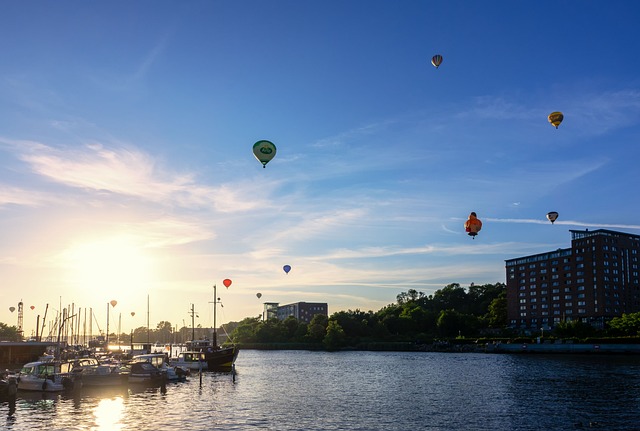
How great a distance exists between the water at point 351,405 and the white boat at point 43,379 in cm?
129

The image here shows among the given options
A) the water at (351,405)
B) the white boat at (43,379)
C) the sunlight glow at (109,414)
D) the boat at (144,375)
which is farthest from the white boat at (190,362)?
the sunlight glow at (109,414)

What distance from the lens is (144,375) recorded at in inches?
3167

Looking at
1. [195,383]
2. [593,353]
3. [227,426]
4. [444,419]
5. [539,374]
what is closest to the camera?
[227,426]

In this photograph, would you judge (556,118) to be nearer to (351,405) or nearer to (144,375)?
(351,405)

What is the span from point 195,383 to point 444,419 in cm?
4370

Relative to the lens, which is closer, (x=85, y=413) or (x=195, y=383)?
(x=85, y=413)

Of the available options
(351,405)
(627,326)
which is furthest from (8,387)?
(627,326)

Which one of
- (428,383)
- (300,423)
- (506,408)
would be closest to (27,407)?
(300,423)

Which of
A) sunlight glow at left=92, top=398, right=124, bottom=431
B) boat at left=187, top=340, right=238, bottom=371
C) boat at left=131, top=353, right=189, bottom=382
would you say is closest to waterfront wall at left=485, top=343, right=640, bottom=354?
boat at left=187, top=340, right=238, bottom=371

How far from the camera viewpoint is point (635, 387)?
A: 74500 mm

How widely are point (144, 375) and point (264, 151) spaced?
34.7 metres

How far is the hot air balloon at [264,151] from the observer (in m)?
70.1

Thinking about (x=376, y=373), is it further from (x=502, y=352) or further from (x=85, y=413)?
(x=502, y=352)

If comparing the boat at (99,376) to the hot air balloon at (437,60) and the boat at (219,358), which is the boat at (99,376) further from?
the hot air balloon at (437,60)
